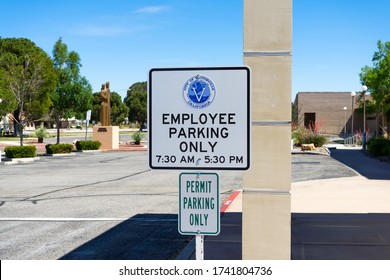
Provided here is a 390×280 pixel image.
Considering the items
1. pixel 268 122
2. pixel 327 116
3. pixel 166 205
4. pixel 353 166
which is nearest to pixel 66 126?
pixel 327 116

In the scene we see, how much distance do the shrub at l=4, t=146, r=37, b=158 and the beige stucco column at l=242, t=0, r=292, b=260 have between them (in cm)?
2721

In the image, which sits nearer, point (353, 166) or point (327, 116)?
point (353, 166)

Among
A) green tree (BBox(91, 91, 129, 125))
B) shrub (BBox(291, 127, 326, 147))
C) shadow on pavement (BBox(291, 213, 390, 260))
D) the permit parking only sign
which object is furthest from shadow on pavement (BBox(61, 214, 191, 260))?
green tree (BBox(91, 91, 129, 125))

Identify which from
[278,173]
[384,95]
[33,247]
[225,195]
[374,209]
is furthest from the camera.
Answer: [384,95]

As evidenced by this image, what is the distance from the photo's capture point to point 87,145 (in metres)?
40.1

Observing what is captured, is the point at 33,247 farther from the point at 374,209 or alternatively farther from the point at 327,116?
the point at 327,116

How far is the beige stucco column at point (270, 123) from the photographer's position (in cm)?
491

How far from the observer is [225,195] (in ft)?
50.9

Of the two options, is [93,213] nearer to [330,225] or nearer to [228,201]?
[228,201]

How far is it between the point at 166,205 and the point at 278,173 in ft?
29.7

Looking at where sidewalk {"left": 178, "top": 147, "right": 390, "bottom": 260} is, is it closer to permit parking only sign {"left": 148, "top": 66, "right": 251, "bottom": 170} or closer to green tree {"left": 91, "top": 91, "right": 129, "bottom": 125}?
permit parking only sign {"left": 148, "top": 66, "right": 251, "bottom": 170}

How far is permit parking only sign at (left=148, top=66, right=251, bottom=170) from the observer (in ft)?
12.8

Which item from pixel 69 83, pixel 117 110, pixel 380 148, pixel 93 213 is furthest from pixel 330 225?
pixel 117 110

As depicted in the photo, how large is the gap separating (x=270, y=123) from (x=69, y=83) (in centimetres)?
5220
